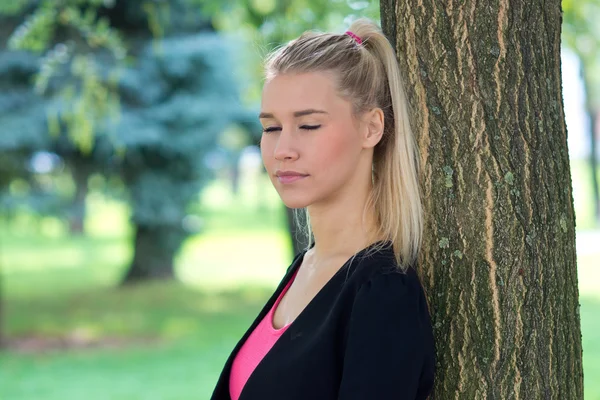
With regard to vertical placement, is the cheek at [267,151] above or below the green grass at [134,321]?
above

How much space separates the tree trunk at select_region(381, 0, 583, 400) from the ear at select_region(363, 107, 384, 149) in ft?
0.37

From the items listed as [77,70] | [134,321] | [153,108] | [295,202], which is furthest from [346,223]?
[134,321]

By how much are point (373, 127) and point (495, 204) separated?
34 centimetres

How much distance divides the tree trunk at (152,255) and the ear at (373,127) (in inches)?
443

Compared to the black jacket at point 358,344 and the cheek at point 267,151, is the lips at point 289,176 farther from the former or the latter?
the black jacket at point 358,344

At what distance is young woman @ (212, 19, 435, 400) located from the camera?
5.62ft

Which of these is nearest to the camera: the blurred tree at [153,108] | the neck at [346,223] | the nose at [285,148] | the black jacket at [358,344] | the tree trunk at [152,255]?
the black jacket at [358,344]

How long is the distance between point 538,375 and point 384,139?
2.21ft

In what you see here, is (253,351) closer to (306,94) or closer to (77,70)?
(306,94)

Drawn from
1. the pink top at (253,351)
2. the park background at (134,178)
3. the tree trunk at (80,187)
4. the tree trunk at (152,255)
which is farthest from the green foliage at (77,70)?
the pink top at (253,351)

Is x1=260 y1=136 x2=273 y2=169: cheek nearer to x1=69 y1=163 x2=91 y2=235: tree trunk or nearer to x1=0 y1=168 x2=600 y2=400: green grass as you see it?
x1=0 y1=168 x2=600 y2=400: green grass

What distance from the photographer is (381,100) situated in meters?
2.02

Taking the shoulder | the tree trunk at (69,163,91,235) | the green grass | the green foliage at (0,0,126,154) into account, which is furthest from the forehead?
the tree trunk at (69,163,91,235)

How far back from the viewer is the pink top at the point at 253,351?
1999 millimetres
